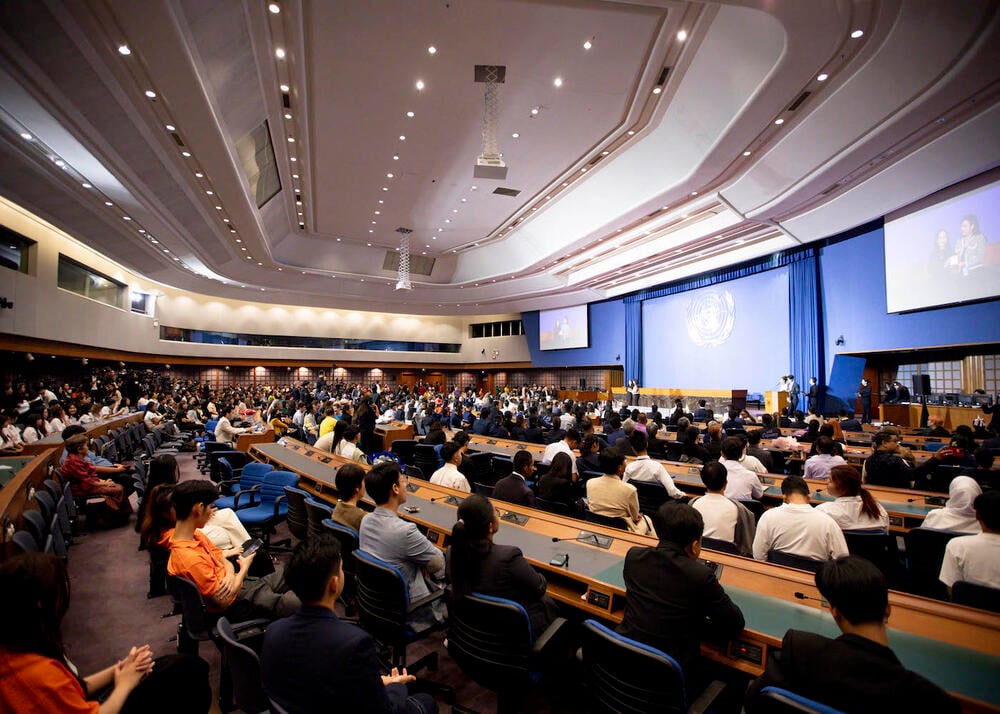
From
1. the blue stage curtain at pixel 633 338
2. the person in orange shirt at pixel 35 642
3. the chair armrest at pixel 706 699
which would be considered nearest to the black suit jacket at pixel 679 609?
the chair armrest at pixel 706 699

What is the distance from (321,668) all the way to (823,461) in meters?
5.33

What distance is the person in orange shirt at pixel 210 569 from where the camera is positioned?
2.27 m

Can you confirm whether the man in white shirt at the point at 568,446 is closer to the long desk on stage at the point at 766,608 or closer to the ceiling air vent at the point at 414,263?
the long desk on stage at the point at 766,608

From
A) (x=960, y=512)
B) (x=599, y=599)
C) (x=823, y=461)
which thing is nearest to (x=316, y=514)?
(x=599, y=599)

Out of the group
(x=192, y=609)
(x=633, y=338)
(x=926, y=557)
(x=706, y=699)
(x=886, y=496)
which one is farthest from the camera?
(x=633, y=338)

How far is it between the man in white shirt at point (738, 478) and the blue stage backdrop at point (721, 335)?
36.4 ft

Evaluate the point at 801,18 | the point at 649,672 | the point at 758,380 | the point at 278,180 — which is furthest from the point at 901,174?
the point at 278,180

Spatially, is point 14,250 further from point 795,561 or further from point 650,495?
point 795,561

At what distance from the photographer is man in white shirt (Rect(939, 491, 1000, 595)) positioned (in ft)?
7.14

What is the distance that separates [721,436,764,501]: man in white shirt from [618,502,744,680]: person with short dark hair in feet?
7.51

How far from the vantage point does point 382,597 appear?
7.78ft

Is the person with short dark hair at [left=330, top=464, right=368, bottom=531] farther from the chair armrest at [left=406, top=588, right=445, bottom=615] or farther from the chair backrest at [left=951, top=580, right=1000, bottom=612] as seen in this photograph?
the chair backrest at [left=951, top=580, right=1000, bottom=612]

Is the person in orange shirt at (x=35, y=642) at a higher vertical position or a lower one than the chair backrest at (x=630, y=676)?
higher

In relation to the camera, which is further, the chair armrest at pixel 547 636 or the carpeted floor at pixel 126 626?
the carpeted floor at pixel 126 626
